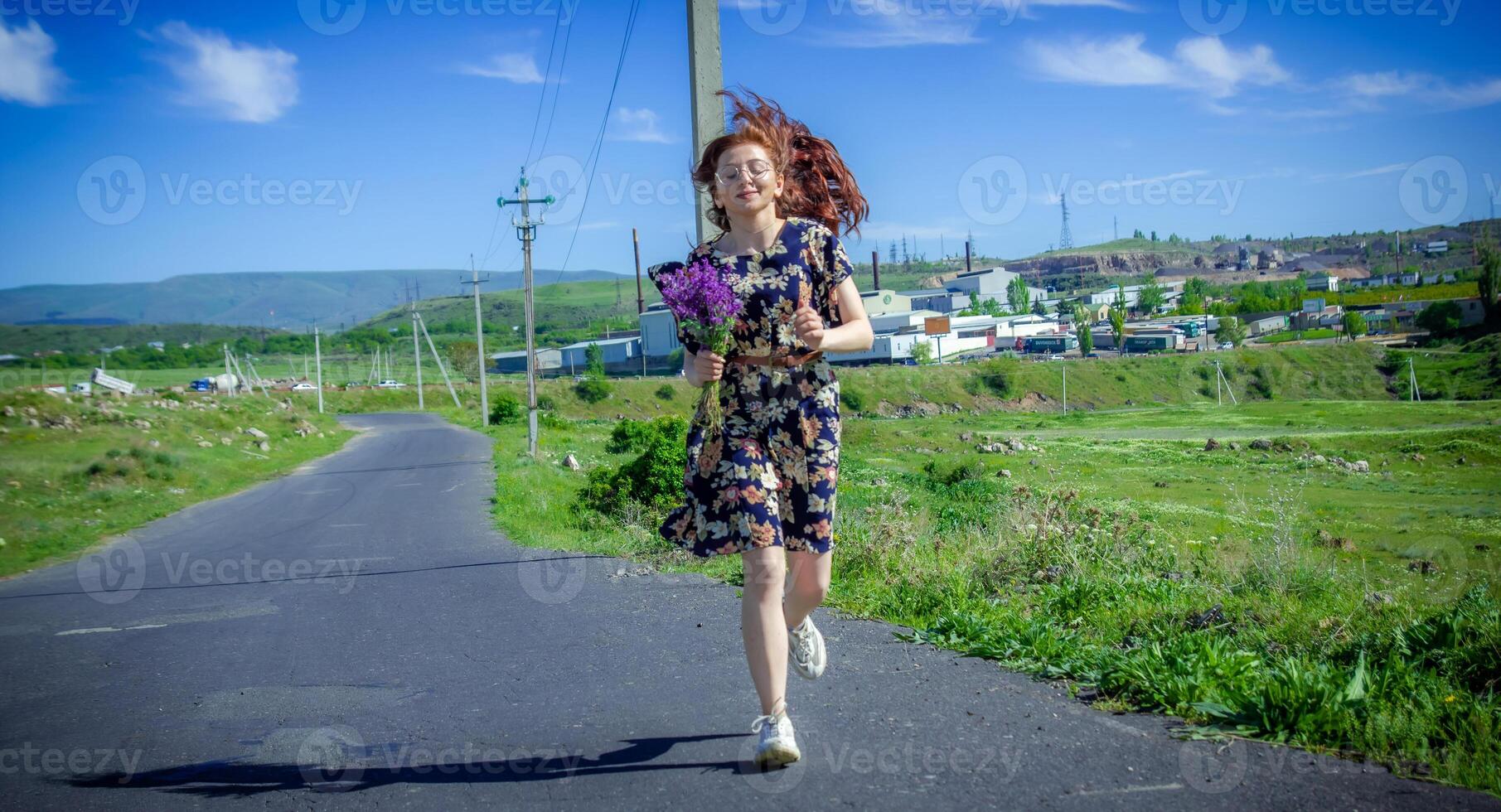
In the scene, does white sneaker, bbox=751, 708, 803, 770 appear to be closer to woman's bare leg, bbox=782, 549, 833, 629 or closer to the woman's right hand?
woman's bare leg, bbox=782, 549, 833, 629

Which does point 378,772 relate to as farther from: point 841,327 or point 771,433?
point 841,327

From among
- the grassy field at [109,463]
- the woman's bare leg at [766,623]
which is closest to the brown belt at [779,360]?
the woman's bare leg at [766,623]

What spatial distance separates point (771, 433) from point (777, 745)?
1056 mm

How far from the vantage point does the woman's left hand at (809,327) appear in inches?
133

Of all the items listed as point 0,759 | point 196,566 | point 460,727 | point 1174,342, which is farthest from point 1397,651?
point 1174,342

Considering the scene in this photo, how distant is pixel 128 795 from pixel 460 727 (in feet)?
3.51

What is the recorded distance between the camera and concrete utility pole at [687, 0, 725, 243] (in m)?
7.61

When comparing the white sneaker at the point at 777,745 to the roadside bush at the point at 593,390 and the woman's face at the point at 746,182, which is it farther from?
the roadside bush at the point at 593,390

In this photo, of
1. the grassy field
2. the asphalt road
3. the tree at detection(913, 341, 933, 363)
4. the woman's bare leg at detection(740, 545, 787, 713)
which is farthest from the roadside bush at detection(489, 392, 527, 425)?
the tree at detection(913, 341, 933, 363)

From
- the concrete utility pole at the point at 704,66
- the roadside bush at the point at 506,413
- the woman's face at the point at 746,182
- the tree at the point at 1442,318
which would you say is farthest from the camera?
the tree at the point at 1442,318

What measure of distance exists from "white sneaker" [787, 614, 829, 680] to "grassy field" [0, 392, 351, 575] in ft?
34.3

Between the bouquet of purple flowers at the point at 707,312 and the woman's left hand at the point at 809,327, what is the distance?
0.76 feet

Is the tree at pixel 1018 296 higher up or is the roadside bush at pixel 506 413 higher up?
the tree at pixel 1018 296

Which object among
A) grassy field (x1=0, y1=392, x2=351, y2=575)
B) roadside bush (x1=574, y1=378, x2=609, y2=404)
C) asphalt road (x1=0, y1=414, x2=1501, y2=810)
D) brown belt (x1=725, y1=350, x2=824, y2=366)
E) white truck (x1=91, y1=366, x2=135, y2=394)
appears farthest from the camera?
roadside bush (x1=574, y1=378, x2=609, y2=404)
